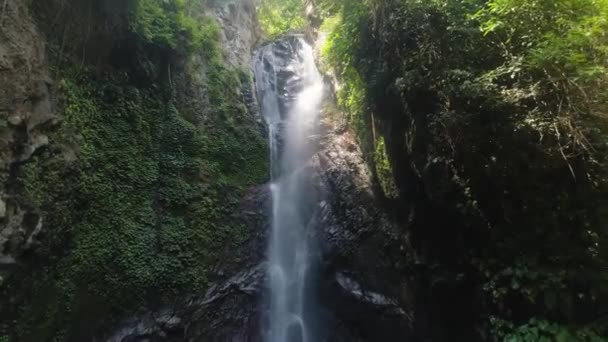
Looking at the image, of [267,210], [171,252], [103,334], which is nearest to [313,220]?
[267,210]

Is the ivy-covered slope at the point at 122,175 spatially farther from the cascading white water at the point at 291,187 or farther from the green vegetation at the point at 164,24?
the cascading white water at the point at 291,187

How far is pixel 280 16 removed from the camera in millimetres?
19344

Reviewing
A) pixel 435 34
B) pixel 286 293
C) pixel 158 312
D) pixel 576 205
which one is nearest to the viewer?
pixel 576 205

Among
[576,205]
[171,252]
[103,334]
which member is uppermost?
[171,252]

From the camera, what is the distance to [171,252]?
684cm

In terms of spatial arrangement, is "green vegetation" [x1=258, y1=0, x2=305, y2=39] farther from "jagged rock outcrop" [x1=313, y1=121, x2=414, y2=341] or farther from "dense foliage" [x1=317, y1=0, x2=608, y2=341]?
"dense foliage" [x1=317, y1=0, x2=608, y2=341]

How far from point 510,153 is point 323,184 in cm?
486

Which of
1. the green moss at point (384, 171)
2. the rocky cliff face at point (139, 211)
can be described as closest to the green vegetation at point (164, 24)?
the rocky cliff face at point (139, 211)

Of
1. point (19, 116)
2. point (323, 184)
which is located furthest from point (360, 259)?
point (19, 116)

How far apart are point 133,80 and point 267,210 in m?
4.38

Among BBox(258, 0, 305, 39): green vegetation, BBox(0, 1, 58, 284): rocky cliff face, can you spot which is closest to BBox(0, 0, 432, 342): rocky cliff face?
BBox(0, 1, 58, 284): rocky cliff face

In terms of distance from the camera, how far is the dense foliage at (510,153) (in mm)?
3723

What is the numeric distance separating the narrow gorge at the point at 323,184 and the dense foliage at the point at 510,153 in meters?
0.02

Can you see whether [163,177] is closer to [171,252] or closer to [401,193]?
[171,252]
